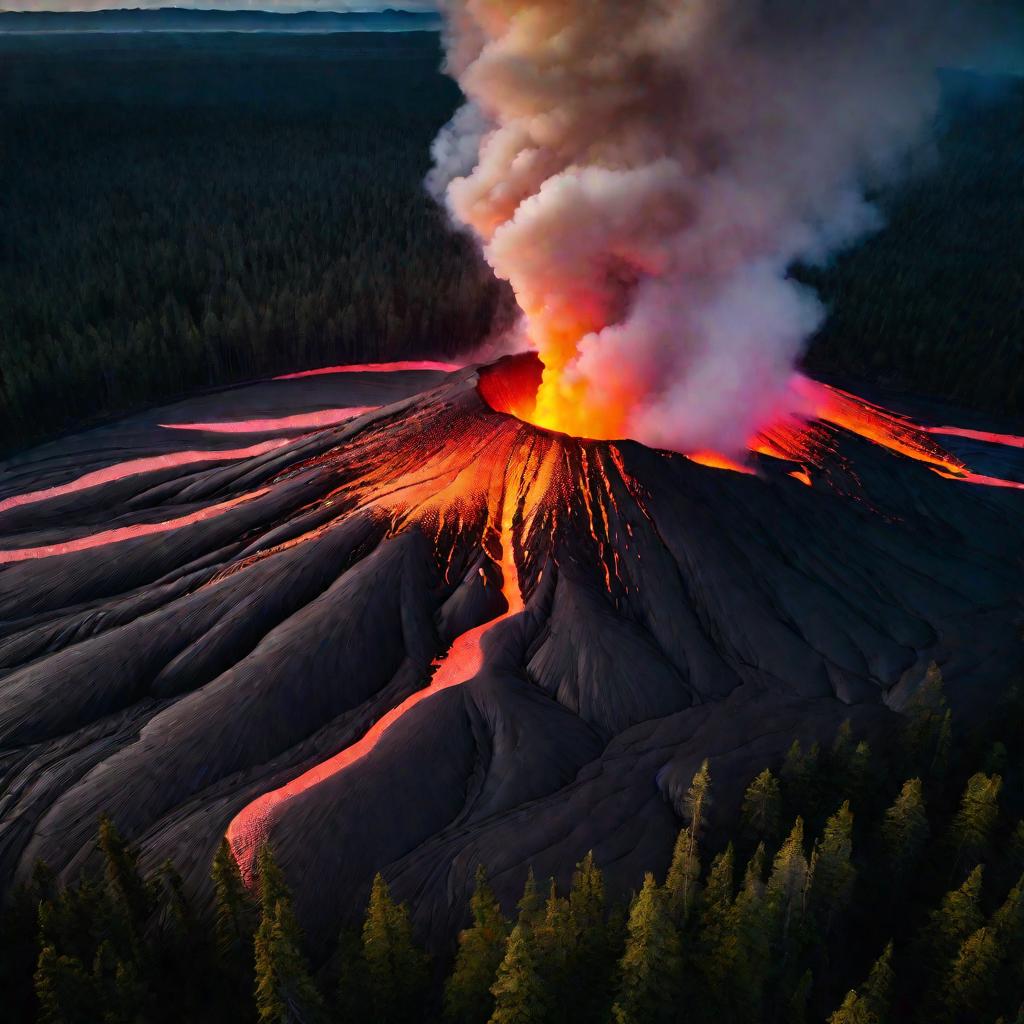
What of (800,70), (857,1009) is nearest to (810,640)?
(857,1009)

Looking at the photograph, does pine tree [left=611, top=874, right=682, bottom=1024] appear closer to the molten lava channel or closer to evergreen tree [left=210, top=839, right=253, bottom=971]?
evergreen tree [left=210, top=839, right=253, bottom=971]

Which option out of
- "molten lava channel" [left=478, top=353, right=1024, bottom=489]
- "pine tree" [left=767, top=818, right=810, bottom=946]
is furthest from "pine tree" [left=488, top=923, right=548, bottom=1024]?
"molten lava channel" [left=478, top=353, right=1024, bottom=489]

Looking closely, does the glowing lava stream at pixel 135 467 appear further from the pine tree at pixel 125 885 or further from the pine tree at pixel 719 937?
the pine tree at pixel 719 937

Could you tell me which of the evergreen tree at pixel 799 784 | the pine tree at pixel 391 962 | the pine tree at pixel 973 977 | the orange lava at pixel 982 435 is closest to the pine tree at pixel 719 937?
the evergreen tree at pixel 799 784

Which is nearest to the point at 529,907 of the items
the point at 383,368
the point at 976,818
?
the point at 976,818

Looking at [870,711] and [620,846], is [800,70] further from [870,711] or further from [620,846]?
[620,846]

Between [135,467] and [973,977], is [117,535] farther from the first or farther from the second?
[973,977]
